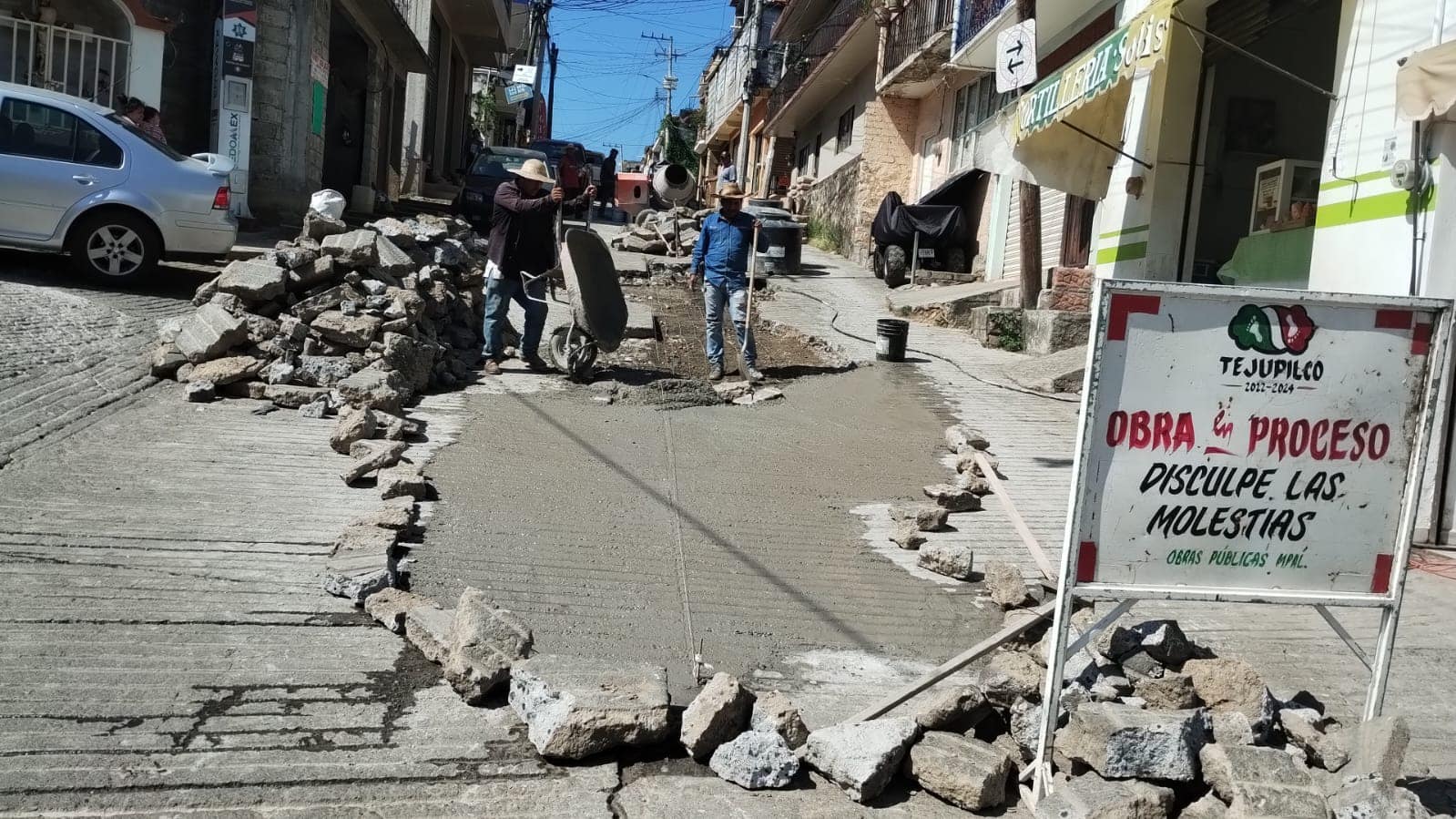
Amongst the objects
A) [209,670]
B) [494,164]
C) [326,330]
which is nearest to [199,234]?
[326,330]

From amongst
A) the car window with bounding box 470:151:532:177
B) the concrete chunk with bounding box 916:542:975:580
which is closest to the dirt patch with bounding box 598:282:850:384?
the concrete chunk with bounding box 916:542:975:580

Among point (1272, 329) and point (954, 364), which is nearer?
point (1272, 329)

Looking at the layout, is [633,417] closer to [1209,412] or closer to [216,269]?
[1209,412]

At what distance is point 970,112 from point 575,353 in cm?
1342

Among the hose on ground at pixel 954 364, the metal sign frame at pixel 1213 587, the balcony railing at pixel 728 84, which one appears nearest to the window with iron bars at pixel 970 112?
the hose on ground at pixel 954 364

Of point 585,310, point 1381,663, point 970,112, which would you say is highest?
point 970,112

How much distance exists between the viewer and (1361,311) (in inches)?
127

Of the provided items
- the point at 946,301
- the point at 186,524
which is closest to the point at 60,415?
the point at 186,524

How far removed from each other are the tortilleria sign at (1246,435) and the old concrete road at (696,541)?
49.0 inches

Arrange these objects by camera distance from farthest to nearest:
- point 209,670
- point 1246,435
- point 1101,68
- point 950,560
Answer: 1. point 1101,68
2. point 950,560
3. point 209,670
4. point 1246,435

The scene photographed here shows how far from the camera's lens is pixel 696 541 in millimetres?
5641

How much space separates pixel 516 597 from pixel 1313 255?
5467mm

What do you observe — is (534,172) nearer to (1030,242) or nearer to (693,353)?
(693,353)

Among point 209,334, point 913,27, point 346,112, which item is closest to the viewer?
point 209,334
